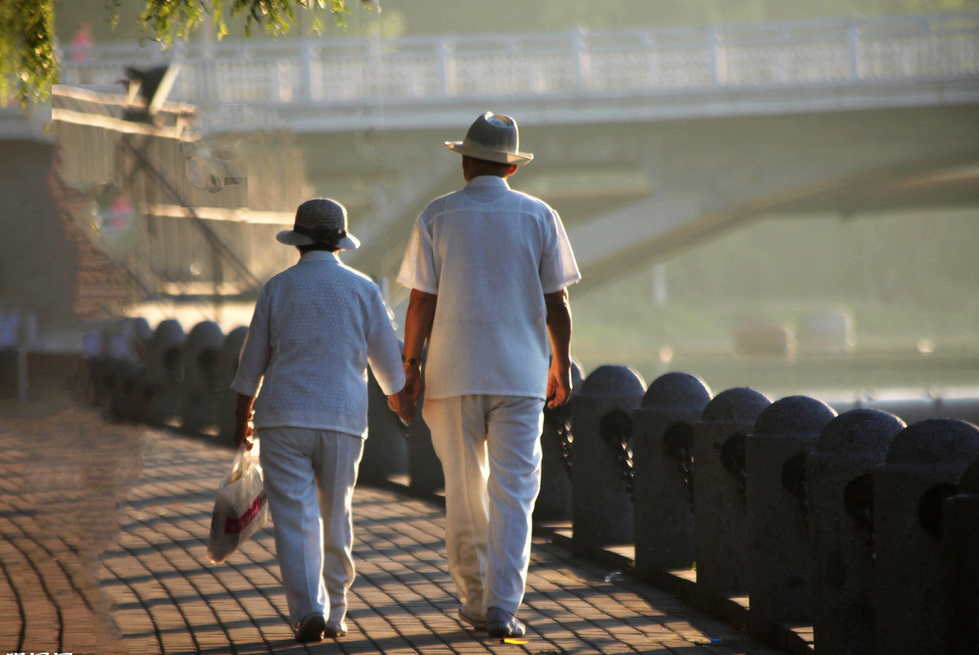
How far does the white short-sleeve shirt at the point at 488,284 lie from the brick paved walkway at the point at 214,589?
0.91m

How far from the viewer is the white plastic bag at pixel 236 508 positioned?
445 centimetres

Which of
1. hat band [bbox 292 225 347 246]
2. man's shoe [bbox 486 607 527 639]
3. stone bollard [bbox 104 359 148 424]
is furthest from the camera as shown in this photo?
stone bollard [bbox 104 359 148 424]

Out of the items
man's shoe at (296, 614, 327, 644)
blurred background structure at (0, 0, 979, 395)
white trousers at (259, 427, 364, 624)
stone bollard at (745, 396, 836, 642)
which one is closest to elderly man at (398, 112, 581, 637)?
white trousers at (259, 427, 364, 624)

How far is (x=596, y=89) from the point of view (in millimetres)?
23875

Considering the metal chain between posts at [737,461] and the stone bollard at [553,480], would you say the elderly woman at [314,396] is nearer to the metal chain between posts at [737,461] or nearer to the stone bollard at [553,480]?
the metal chain between posts at [737,461]

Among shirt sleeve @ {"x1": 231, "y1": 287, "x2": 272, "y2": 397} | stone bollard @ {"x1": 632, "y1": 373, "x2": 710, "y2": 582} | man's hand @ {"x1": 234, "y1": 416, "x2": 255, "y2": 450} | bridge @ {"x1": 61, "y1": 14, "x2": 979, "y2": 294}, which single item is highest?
bridge @ {"x1": 61, "y1": 14, "x2": 979, "y2": 294}

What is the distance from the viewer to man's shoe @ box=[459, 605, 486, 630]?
4.54m

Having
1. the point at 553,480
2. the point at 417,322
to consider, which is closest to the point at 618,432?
the point at 553,480

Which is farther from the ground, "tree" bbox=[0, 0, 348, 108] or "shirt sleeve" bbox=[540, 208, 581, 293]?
"tree" bbox=[0, 0, 348, 108]

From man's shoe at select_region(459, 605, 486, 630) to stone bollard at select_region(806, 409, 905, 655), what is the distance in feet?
3.70

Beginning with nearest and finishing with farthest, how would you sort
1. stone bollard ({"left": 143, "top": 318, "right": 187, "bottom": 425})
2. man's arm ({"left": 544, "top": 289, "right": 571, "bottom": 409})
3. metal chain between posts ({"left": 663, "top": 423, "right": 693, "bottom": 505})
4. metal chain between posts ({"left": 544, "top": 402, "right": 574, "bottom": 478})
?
man's arm ({"left": 544, "top": 289, "right": 571, "bottom": 409}) < metal chain between posts ({"left": 663, "top": 423, "right": 693, "bottom": 505}) < metal chain between posts ({"left": 544, "top": 402, "right": 574, "bottom": 478}) < stone bollard ({"left": 143, "top": 318, "right": 187, "bottom": 425})

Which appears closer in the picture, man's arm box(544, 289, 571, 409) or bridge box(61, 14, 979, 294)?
man's arm box(544, 289, 571, 409)

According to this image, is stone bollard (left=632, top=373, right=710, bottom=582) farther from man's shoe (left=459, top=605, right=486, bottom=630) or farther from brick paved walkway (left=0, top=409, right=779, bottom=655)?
man's shoe (left=459, top=605, right=486, bottom=630)

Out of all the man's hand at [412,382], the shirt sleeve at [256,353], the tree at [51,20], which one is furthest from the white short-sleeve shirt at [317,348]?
the tree at [51,20]
